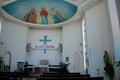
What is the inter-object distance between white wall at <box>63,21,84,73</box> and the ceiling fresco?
125 cm

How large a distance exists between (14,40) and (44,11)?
4.49m

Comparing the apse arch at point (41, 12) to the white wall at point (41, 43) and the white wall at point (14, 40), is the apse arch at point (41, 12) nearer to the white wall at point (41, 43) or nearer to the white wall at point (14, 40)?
the white wall at point (14, 40)

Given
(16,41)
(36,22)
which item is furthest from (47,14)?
(16,41)

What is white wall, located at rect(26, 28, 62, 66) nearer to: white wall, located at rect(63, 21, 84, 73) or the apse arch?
the apse arch

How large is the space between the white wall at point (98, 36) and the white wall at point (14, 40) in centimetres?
777

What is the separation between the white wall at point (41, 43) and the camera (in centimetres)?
1636

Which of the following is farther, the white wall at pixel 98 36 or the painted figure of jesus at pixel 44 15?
the painted figure of jesus at pixel 44 15

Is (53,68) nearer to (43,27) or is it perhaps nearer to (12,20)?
(43,27)

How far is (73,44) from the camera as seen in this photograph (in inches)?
587

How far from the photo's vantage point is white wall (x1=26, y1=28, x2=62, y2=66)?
644 inches

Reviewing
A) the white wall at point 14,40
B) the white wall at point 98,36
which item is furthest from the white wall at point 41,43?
the white wall at point 98,36

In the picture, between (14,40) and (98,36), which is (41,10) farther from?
(98,36)

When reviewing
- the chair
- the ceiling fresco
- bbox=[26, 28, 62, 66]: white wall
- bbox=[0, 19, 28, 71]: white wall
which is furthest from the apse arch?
the chair

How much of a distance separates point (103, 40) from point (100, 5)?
2.76m
